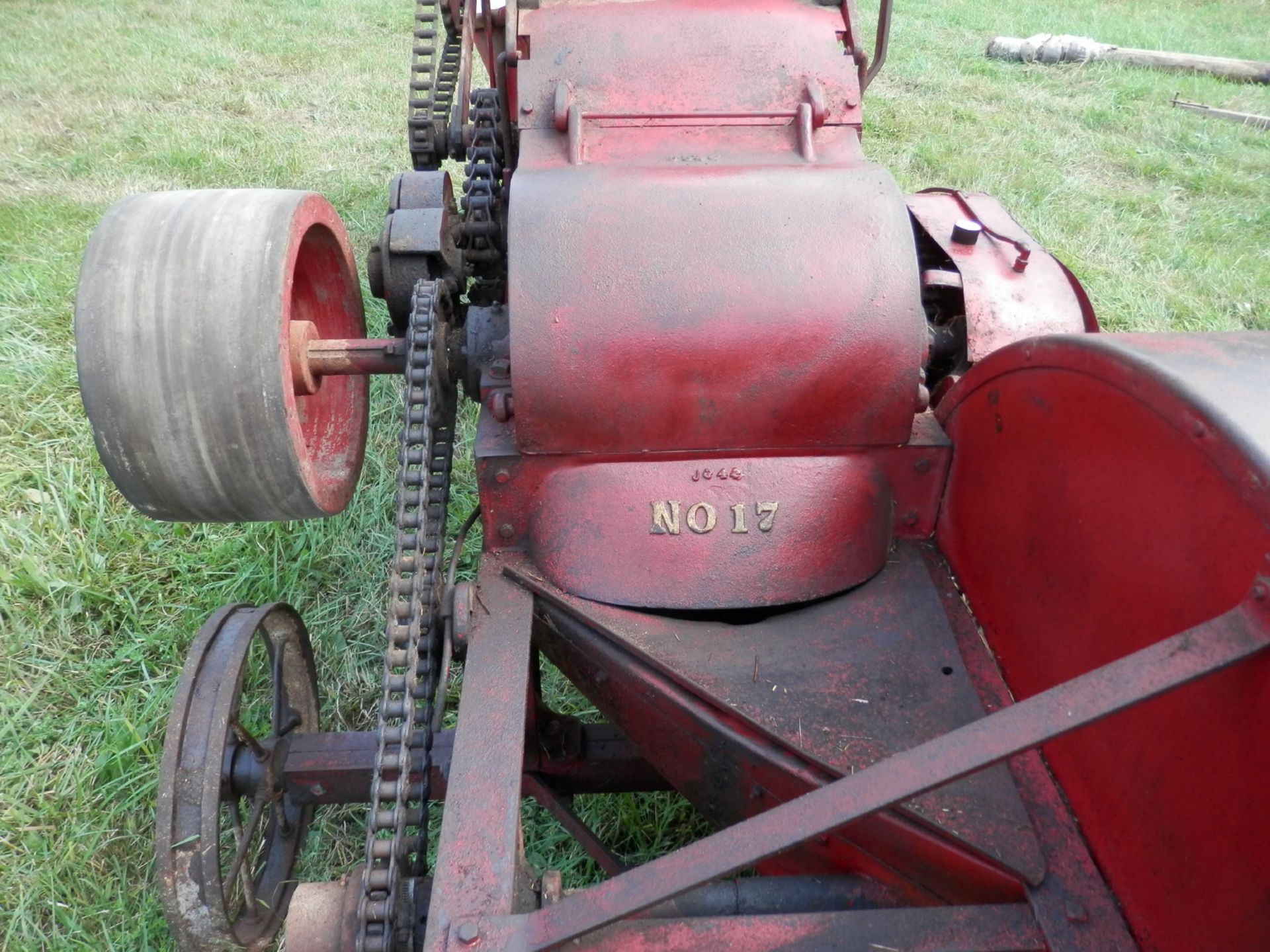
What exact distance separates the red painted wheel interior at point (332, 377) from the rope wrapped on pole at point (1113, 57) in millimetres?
8570

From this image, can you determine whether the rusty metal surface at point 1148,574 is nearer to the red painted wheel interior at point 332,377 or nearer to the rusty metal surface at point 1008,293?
the rusty metal surface at point 1008,293

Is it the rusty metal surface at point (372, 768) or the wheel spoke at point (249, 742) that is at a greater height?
the wheel spoke at point (249, 742)

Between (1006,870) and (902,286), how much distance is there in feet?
3.91

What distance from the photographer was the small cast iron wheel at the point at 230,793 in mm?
2105

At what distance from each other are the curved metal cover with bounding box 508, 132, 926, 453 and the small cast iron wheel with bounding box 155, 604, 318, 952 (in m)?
0.93

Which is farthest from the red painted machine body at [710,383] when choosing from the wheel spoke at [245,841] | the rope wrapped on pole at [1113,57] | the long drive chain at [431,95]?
the rope wrapped on pole at [1113,57]

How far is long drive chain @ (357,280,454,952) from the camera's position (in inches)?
65.2

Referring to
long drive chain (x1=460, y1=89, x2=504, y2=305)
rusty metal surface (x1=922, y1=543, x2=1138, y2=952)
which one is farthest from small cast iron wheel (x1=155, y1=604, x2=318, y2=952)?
rusty metal surface (x1=922, y1=543, x2=1138, y2=952)

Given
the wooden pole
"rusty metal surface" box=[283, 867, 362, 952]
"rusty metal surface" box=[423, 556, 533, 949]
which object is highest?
"rusty metal surface" box=[423, 556, 533, 949]

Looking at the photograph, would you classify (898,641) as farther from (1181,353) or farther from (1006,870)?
(1181,353)

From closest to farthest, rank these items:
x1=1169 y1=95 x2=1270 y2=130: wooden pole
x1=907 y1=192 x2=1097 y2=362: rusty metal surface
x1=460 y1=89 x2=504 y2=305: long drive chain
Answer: x1=907 y1=192 x2=1097 y2=362: rusty metal surface → x1=460 y1=89 x2=504 y2=305: long drive chain → x1=1169 y1=95 x2=1270 y2=130: wooden pole

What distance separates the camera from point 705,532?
2.10 meters

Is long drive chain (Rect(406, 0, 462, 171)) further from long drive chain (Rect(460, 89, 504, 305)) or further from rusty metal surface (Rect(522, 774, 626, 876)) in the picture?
rusty metal surface (Rect(522, 774, 626, 876))

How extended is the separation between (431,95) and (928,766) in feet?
12.5
